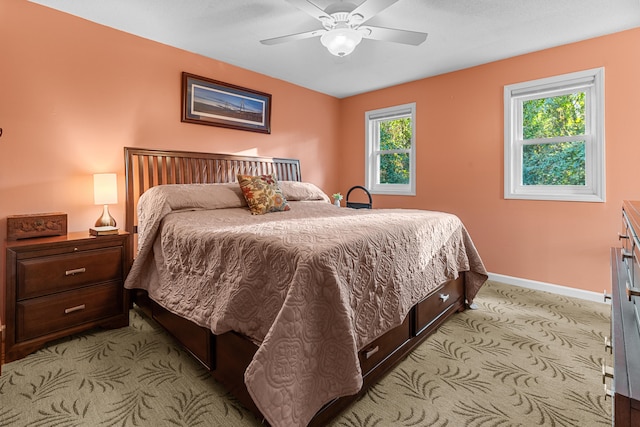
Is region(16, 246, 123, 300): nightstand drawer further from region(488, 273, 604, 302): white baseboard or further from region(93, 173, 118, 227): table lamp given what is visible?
region(488, 273, 604, 302): white baseboard

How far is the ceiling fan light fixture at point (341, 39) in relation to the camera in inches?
85.9

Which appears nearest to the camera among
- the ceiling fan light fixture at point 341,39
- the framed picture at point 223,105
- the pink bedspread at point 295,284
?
the pink bedspread at point 295,284

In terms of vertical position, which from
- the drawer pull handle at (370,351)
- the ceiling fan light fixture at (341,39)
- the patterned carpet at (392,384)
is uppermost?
the ceiling fan light fixture at (341,39)

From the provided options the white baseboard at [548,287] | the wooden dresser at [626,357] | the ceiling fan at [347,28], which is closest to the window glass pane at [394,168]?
the white baseboard at [548,287]

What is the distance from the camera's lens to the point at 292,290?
1.20 meters

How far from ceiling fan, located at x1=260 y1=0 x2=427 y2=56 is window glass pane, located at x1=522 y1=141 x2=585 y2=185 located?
1967mm

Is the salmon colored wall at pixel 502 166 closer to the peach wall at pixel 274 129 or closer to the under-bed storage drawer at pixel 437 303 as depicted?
the peach wall at pixel 274 129

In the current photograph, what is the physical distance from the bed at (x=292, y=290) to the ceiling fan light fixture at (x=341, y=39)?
49.7 inches

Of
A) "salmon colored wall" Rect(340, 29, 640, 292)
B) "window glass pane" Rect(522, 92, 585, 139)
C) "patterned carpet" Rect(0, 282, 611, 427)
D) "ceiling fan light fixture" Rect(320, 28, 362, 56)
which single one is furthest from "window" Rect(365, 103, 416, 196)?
"patterned carpet" Rect(0, 282, 611, 427)

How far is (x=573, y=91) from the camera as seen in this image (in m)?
3.08

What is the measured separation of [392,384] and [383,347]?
8.2 inches

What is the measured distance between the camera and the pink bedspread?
1173 millimetres

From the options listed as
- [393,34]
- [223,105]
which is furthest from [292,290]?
[223,105]

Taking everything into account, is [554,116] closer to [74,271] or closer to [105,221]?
[105,221]
